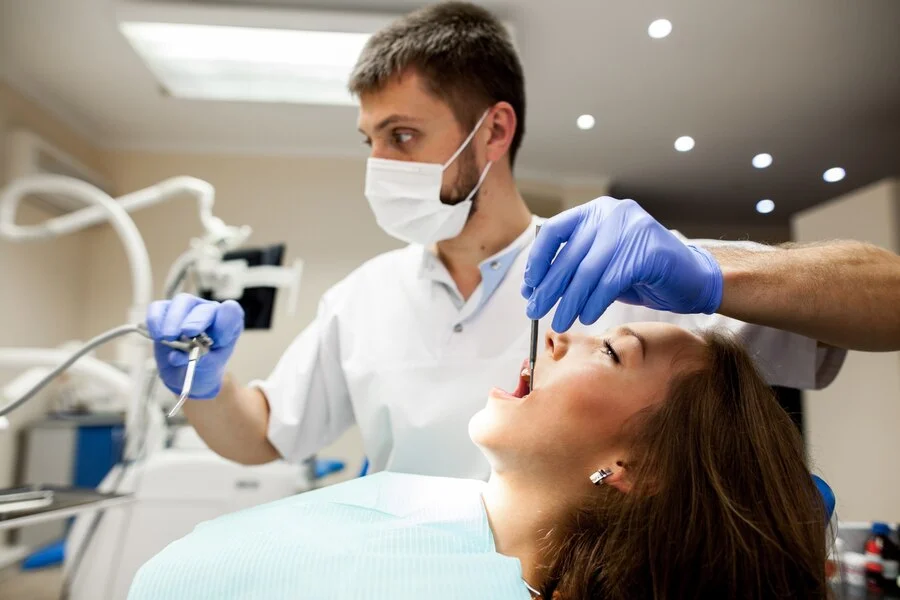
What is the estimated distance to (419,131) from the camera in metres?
1.32

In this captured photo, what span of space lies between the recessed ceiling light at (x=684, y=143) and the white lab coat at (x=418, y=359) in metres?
1.23

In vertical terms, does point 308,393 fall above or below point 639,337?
below

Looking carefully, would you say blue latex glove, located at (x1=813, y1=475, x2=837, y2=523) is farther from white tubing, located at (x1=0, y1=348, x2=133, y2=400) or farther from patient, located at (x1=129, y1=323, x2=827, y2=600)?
white tubing, located at (x1=0, y1=348, x2=133, y2=400)

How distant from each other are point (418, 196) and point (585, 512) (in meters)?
0.81

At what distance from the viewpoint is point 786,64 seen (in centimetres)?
201

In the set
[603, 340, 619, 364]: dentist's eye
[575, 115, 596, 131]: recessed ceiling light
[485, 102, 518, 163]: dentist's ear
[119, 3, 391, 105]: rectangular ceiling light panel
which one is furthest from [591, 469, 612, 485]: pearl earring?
[575, 115, 596, 131]: recessed ceiling light

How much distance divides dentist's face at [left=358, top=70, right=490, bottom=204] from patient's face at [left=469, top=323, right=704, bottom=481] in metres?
0.58

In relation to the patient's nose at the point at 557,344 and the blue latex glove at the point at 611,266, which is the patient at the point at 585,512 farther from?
the blue latex glove at the point at 611,266

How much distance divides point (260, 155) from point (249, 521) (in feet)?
10.5

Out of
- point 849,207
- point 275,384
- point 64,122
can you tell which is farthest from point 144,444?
point 849,207

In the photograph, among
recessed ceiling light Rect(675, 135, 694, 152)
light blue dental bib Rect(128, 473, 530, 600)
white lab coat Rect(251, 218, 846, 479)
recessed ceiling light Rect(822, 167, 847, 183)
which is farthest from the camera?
recessed ceiling light Rect(822, 167, 847, 183)

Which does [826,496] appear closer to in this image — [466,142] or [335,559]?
[335,559]

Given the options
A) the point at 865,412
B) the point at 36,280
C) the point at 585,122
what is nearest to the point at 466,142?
the point at 585,122

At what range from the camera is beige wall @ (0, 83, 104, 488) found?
2.88 meters
